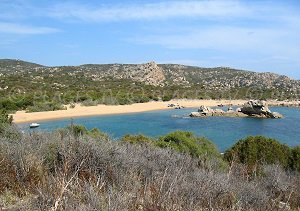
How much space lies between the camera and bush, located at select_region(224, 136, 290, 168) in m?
13.8

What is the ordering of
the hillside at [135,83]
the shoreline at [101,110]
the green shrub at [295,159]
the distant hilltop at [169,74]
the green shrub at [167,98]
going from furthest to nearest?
the distant hilltop at [169,74] < the green shrub at [167,98] < the hillside at [135,83] < the shoreline at [101,110] < the green shrub at [295,159]

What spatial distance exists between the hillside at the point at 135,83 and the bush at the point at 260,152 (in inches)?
1330

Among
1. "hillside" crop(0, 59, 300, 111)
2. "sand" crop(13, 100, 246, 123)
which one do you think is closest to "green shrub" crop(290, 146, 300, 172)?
"sand" crop(13, 100, 246, 123)

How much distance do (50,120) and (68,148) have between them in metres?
30.5

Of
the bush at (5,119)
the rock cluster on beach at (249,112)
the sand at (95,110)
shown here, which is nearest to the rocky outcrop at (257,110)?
the rock cluster on beach at (249,112)

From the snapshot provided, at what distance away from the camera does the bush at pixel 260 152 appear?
543 inches

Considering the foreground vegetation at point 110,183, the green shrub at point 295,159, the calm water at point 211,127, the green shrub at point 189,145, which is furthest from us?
the calm water at point 211,127

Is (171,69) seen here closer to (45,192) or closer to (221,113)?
(221,113)

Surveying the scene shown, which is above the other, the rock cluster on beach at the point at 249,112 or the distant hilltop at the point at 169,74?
the distant hilltop at the point at 169,74

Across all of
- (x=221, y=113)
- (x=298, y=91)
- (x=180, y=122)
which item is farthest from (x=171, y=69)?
(x=180, y=122)

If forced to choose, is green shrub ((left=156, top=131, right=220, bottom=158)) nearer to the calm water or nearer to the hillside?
the calm water

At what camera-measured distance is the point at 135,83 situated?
82500mm

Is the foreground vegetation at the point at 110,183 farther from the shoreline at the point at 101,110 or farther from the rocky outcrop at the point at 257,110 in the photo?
the rocky outcrop at the point at 257,110

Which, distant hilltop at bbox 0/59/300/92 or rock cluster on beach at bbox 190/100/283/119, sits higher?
distant hilltop at bbox 0/59/300/92
